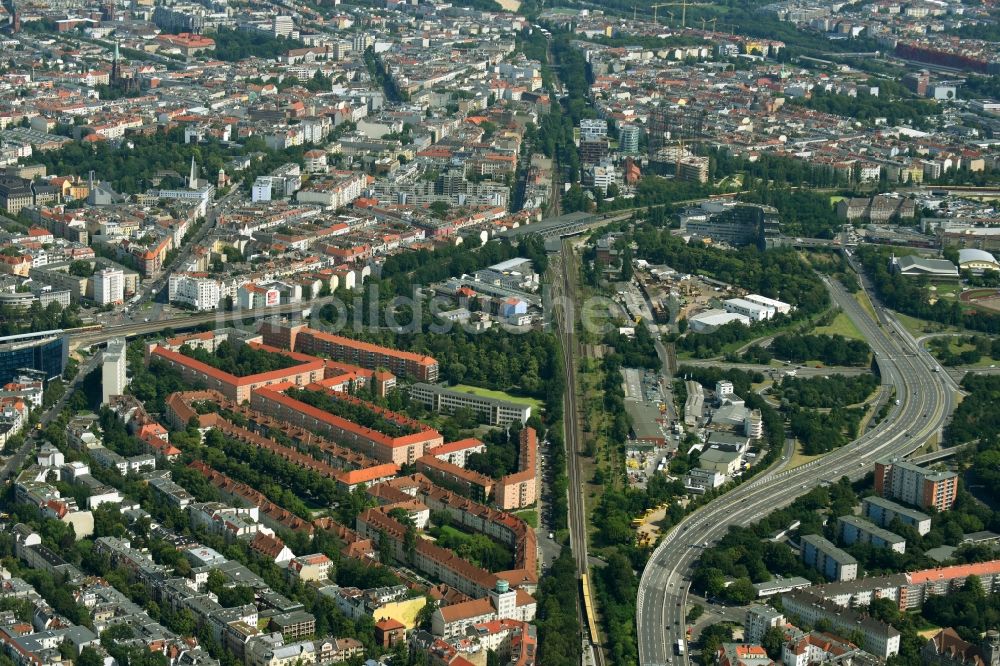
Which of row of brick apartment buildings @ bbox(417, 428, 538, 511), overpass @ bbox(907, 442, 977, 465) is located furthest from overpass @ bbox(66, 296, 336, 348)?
overpass @ bbox(907, 442, 977, 465)

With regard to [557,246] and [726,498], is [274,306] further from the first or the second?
[726,498]

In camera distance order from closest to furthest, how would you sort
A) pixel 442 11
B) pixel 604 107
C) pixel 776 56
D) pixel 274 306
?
pixel 274 306 < pixel 604 107 < pixel 776 56 < pixel 442 11

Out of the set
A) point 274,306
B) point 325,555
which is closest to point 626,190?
point 274,306

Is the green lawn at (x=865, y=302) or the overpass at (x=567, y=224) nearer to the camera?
the green lawn at (x=865, y=302)

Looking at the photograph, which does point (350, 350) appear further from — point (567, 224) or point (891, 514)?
point (567, 224)

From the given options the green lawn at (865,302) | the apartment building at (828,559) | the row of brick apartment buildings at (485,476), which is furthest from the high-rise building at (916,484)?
the green lawn at (865,302)

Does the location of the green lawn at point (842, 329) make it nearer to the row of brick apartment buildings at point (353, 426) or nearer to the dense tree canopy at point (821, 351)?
the dense tree canopy at point (821, 351)
